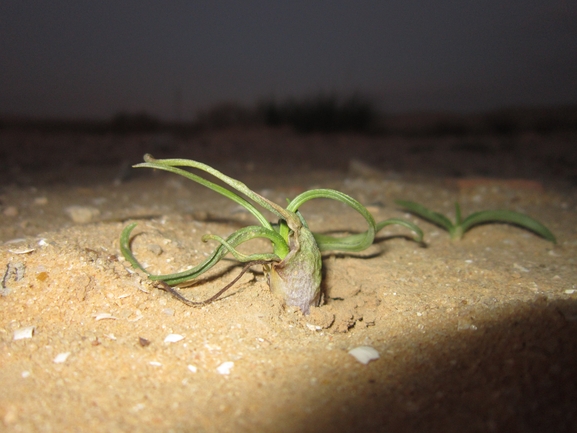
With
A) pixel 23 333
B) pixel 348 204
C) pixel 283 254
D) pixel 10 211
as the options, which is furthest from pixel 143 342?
pixel 10 211

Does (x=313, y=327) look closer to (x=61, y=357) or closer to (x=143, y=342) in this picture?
(x=143, y=342)

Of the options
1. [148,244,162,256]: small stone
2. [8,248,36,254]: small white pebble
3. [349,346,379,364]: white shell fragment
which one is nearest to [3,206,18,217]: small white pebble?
[8,248,36,254]: small white pebble

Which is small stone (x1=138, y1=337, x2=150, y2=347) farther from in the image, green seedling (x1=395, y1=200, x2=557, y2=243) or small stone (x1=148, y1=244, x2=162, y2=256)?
green seedling (x1=395, y1=200, x2=557, y2=243)

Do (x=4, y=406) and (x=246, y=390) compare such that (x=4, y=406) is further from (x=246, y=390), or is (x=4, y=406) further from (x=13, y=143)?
(x=13, y=143)

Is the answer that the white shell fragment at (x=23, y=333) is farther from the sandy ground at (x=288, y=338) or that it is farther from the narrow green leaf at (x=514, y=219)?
the narrow green leaf at (x=514, y=219)

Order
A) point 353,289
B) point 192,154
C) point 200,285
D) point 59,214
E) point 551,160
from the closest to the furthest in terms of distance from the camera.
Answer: point 200,285
point 353,289
point 59,214
point 551,160
point 192,154

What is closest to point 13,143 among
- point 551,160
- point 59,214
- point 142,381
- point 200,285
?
point 59,214
